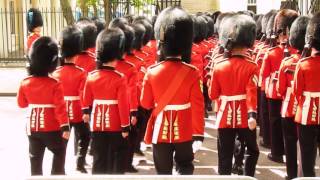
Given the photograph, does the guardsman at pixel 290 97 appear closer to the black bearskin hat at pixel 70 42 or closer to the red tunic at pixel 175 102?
the red tunic at pixel 175 102

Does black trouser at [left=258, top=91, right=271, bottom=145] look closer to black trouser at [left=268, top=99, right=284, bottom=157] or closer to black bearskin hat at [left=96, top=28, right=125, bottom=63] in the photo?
black trouser at [left=268, top=99, right=284, bottom=157]

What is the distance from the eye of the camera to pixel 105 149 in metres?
5.08

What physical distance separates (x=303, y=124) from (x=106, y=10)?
27.2 ft

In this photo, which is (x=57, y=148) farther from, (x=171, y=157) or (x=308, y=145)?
(x=308, y=145)

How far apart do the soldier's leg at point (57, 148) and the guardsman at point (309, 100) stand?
2.04 metres

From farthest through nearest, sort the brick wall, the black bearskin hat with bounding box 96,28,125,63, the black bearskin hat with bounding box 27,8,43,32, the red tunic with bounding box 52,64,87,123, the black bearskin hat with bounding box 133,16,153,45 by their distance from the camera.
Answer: the brick wall
the black bearskin hat with bounding box 27,8,43,32
the black bearskin hat with bounding box 133,16,153,45
the red tunic with bounding box 52,64,87,123
the black bearskin hat with bounding box 96,28,125,63

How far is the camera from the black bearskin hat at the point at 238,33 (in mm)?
5023

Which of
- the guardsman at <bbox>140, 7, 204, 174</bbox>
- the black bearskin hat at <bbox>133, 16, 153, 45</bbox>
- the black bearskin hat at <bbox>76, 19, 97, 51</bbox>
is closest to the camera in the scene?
the guardsman at <bbox>140, 7, 204, 174</bbox>

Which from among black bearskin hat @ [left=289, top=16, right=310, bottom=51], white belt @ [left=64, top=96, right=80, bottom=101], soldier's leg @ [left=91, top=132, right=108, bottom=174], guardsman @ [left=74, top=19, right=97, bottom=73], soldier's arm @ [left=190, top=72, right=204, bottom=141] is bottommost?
soldier's leg @ [left=91, top=132, right=108, bottom=174]

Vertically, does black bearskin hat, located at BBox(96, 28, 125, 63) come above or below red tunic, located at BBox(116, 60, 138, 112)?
above

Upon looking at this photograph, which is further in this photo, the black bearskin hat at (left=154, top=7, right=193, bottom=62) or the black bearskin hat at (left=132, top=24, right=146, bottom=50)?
the black bearskin hat at (left=132, top=24, right=146, bottom=50)

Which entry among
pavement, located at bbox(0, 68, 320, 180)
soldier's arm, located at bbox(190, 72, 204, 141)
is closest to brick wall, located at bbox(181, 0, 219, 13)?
pavement, located at bbox(0, 68, 320, 180)

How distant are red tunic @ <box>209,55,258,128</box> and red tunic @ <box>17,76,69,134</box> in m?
1.29

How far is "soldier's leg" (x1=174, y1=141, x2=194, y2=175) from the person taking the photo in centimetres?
442
